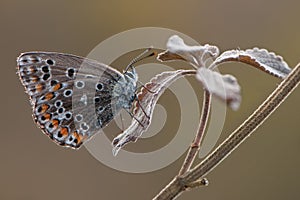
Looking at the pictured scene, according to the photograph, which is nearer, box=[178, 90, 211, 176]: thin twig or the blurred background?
box=[178, 90, 211, 176]: thin twig

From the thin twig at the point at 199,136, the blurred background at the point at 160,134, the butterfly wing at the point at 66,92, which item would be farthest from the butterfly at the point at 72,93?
the blurred background at the point at 160,134

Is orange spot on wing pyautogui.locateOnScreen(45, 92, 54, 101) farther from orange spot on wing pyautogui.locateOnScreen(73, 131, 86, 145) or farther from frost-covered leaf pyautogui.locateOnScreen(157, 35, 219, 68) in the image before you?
frost-covered leaf pyautogui.locateOnScreen(157, 35, 219, 68)

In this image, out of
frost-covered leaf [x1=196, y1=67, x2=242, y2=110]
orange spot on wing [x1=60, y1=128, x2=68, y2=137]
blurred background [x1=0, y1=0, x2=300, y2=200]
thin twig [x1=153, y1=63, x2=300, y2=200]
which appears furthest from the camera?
blurred background [x1=0, y1=0, x2=300, y2=200]

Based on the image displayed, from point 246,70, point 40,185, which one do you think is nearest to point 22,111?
point 40,185

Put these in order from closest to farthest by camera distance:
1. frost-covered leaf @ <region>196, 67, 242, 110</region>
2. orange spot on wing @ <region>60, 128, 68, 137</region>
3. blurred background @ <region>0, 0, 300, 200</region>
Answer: frost-covered leaf @ <region>196, 67, 242, 110</region>
orange spot on wing @ <region>60, 128, 68, 137</region>
blurred background @ <region>0, 0, 300, 200</region>

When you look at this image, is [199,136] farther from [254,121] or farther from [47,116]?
[47,116]

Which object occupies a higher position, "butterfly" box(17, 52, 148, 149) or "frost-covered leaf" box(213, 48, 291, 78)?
"frost-covered leaf" box(213, 48, 291, 78)

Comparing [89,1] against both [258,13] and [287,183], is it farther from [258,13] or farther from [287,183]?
[287,183]

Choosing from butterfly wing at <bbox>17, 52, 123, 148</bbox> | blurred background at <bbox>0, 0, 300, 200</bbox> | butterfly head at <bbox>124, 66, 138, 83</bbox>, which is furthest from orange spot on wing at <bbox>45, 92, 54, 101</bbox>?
blurred background at <bbox>0, 0, 300, 200</bbox>
